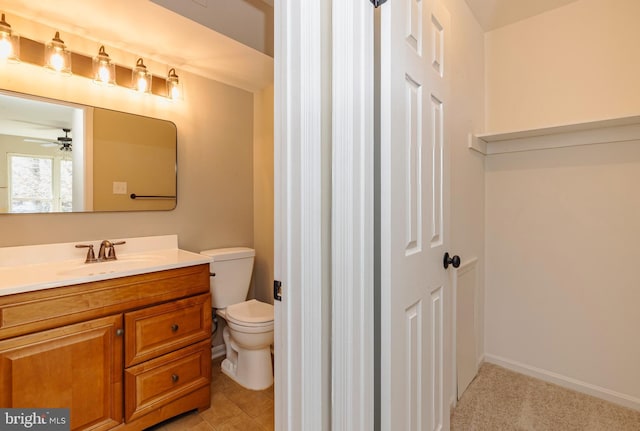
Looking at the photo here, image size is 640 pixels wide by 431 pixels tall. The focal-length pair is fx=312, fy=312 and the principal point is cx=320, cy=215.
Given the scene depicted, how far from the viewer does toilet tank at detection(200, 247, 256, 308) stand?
7.38 feet

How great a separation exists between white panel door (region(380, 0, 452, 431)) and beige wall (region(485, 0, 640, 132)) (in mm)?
1023

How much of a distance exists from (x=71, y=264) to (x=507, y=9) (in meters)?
2.96

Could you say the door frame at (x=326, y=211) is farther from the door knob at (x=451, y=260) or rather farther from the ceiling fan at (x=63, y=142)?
the ceiling fan at (x=63, y=142)

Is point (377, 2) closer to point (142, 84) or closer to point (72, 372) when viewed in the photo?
point (142, 84)

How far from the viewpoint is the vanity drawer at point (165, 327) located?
155 centimetres

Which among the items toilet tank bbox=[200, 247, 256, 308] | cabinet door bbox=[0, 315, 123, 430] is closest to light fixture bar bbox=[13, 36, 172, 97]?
toilet tank bbox=[200, 247, 256, 308]

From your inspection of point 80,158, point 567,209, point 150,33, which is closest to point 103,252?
point 80,158

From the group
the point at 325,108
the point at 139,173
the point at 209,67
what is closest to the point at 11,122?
the point at 139,173

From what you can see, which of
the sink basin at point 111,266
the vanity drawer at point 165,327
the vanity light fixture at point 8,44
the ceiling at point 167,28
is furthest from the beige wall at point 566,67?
the vanity light fixture at point 8,44

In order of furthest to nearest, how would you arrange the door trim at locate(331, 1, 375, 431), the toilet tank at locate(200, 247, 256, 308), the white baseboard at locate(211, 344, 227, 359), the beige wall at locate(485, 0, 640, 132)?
the white baseboard at locate(211, 344, 227, 359) → the toilet tank at locate(200, 247, 256, 308) → the beige wall at locate(485, 0, 640, 132) → the door trim at locate(331, 1, 375, 431)

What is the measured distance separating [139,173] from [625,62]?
9.80 ft

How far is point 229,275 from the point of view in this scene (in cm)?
232

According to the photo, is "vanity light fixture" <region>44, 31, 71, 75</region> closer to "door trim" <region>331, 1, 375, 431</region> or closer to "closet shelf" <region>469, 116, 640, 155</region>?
"door trim" <region>331, 1, 375, 431</region>

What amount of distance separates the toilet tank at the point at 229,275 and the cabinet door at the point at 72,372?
0.78 metres
